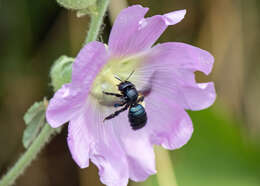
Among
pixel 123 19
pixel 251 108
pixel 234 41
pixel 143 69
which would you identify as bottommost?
pixel 251 108

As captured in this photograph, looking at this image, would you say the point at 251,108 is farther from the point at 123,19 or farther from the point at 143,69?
→ the point at 123,19

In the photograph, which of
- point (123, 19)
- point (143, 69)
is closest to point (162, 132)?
point (143, 69)

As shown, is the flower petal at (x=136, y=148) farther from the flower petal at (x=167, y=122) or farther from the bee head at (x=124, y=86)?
the bee head at (x=124, y=86)

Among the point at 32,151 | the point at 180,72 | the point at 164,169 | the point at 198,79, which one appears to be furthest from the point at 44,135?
the point at 198,79

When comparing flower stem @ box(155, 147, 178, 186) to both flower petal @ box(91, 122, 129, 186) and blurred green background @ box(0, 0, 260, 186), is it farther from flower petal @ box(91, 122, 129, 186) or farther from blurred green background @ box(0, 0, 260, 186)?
flower petal @ box(91, 122, 129, 186)

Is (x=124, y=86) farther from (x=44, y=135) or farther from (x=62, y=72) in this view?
(x=44, y=135)

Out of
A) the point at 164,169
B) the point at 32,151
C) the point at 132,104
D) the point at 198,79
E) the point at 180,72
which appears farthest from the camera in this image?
the point at 198,79
